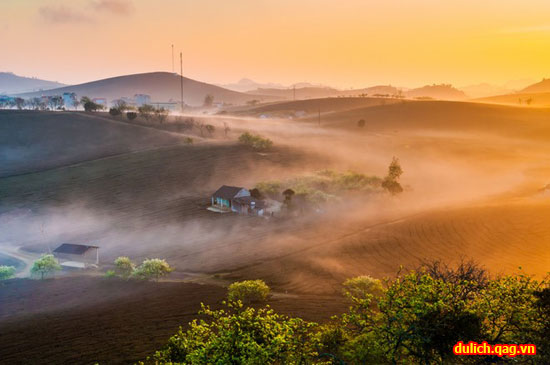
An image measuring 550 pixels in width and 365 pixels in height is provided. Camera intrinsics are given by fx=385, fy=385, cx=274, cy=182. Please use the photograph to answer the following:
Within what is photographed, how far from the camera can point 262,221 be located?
200ft

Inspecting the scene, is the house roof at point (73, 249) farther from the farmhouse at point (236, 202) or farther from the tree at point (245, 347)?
the tree at point (245, 347)

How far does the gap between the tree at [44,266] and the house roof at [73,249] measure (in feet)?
14.4

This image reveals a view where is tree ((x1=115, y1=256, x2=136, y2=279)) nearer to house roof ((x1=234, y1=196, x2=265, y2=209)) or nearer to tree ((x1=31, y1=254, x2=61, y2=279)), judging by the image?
tree ((x1=31, y1=254, x2=61, y2=279))

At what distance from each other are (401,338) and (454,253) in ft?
106

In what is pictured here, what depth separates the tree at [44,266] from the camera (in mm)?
43713

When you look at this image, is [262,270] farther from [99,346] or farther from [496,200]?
[496,200]

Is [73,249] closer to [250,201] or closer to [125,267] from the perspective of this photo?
[125,267]

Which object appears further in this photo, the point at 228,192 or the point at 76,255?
the point at 228,192

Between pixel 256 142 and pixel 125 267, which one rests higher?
pixel 256 142

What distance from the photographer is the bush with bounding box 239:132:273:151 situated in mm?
102188

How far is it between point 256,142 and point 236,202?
3940 cm

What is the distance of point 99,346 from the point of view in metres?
24.3

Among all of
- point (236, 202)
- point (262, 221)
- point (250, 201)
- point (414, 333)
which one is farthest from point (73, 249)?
point (414, 333)

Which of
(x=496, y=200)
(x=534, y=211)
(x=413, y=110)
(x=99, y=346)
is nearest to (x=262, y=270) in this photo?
(x=99, y=346)
